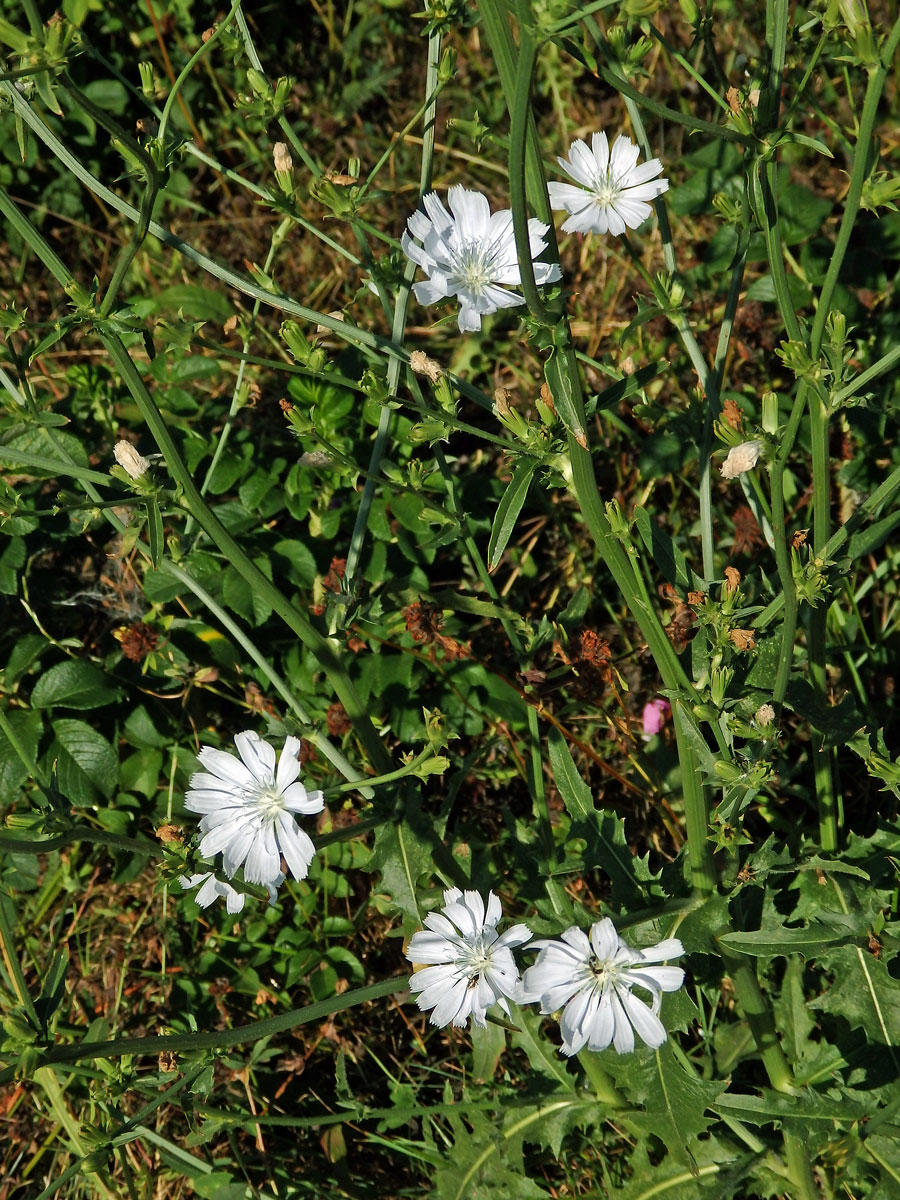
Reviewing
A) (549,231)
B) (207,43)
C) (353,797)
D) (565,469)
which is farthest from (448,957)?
(207,43)

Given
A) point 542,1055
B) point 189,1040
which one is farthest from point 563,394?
point 542,1055

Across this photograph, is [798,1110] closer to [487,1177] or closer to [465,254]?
[487,1177]

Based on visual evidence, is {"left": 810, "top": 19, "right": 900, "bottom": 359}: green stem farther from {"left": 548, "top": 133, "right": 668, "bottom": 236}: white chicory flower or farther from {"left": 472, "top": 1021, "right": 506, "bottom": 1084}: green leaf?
{"left": 472, "top": 1021, "right": 506, "bottom": 1084}: green leaf

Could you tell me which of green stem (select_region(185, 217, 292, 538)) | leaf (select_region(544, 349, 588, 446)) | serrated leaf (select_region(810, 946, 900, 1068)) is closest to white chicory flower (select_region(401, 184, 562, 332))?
leaf (select_region(544, 349, 588, 446))

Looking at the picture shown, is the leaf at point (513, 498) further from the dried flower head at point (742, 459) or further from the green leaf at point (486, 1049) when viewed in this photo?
the green leaf at point (486, 1049)

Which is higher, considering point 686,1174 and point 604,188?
point 604,188
